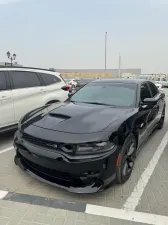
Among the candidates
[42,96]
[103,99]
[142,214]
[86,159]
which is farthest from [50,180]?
[42,96]

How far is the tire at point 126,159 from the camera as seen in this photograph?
300 cm

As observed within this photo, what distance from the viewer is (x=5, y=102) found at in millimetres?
4730

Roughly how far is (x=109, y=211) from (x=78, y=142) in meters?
0.92

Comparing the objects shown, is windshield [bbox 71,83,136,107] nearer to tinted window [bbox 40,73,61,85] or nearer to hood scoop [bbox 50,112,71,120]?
hood scoop [bbox 50,112,71,120]

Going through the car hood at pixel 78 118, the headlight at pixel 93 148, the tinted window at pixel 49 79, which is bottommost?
the headlight at pixel 93 148

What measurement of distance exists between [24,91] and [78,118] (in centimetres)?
250

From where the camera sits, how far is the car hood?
290 centimetres

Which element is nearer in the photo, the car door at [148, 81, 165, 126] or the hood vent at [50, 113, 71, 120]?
the hood vent at [50, 113, 71, 120]

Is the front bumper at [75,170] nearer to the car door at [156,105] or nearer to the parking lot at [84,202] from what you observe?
the parking lot at [84,202]

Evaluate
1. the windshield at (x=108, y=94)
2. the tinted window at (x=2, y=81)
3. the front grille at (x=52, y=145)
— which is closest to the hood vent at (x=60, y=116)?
the front grille at (x=52, y=145)

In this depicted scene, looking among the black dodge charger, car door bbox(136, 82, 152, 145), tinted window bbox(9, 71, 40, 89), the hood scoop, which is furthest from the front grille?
tinted window bbox(9, 71, 40, 89)

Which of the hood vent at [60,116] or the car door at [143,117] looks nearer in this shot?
the hood vent at [60,116]

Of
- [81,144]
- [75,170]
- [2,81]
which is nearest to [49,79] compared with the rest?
[2,81]

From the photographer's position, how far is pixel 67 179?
273cm
